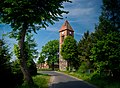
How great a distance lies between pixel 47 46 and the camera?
378 ft

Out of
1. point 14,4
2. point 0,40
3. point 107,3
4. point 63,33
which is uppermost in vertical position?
point 63,33

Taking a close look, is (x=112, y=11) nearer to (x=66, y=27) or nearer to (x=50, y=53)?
(x=66, y=27)

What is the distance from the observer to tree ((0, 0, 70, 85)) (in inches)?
805

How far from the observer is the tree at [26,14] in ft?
67.1

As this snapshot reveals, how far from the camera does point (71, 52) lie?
79.5 m

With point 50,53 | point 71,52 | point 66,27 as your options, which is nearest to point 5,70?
point 71,52

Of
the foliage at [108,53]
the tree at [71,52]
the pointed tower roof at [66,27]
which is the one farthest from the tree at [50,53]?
the foliage at [108,53]

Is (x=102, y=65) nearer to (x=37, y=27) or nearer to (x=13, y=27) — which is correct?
(x=37, y=27)

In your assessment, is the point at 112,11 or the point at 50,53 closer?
the point at 112,11

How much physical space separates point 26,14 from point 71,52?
5949 centimetres

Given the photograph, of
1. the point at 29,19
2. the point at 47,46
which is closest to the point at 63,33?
the point at 47,46

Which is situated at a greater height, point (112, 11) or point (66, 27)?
point (66, 27)

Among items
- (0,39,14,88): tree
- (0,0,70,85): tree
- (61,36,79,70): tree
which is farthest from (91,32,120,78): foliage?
(61,36,79,70): tree

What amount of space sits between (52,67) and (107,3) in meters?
80.2
